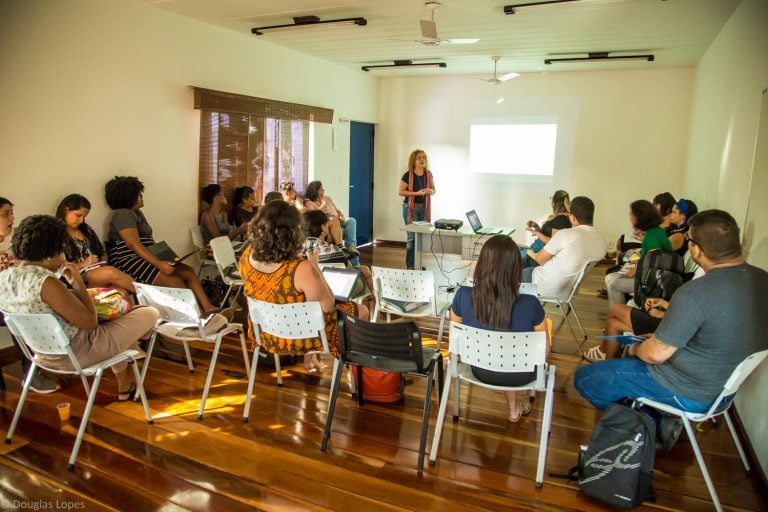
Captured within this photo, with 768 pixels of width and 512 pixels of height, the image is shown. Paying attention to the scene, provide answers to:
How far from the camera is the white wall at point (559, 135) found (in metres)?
8.23

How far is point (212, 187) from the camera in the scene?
589cm

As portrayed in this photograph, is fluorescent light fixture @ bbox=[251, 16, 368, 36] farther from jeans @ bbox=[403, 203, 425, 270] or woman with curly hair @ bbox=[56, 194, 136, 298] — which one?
woman with curly hair @ bbox=[56, 194, 136, 298]

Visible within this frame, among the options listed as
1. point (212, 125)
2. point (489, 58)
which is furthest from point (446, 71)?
point (212, 125)

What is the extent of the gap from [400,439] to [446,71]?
7047mm

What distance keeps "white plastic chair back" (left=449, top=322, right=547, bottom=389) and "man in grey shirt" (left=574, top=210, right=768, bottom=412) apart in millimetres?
461

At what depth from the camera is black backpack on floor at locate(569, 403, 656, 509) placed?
238cm

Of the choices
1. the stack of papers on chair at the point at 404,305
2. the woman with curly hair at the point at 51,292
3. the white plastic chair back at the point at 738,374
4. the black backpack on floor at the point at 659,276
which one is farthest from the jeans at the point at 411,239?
the white plastic chair back at the point at 738,374

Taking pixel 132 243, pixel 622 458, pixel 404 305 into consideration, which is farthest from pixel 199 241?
pixel 622 458

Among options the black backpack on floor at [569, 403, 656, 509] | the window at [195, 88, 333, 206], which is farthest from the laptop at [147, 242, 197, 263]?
the black backpack on floor at [569, 403, 656, 509]

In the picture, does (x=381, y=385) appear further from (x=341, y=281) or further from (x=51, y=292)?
(x=51, y=292)

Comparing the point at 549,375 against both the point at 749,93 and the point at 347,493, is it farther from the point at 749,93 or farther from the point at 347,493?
the point at 749,93

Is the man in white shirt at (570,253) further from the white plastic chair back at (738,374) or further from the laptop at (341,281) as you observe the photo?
the white plastic chair back at (738,374)

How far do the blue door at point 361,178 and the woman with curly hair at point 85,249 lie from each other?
5292mm

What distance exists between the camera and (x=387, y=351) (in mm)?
2797
